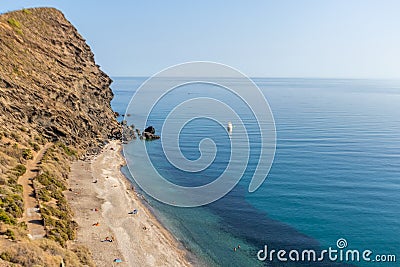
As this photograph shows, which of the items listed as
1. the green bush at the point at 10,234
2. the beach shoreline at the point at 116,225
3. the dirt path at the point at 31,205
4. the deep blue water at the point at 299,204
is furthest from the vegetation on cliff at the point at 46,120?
the deep blue water at the point at 299,204

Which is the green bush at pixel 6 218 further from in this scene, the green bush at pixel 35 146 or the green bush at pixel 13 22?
the green bush at pixel 13 22

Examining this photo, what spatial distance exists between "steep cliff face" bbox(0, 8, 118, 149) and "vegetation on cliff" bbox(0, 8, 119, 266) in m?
0.19

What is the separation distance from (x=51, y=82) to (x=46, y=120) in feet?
42.7

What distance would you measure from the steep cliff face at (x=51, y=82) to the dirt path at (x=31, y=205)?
1240 centimetres

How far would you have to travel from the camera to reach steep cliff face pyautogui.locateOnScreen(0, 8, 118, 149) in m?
62.3

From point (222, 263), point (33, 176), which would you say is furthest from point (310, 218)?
point (33, 176)

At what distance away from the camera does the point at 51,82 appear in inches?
2918

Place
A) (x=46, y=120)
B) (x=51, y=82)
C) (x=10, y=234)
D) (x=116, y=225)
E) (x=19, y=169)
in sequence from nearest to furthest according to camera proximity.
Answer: (x=10, y=234)
(x=116, y=225)
(x=19, y=169)
(x=46, y=120)
(x=51, y=82)

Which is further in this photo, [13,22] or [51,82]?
[13,22]

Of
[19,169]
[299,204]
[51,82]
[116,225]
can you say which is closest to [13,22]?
[51,82]

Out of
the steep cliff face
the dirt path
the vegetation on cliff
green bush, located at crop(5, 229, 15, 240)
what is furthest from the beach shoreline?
the steep cliff face

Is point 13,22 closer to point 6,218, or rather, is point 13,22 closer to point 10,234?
point 6,218

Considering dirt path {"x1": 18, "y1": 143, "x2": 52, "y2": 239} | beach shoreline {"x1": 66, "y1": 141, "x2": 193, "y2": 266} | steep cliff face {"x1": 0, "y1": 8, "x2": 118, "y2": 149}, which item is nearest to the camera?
dirt path {"x1": 18, "y1": 143, "x2": 52, "y2": 239}

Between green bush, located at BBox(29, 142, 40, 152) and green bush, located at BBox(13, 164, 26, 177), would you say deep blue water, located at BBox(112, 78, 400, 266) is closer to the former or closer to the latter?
green bush, located at BBox(13, 164, 26, 177)
